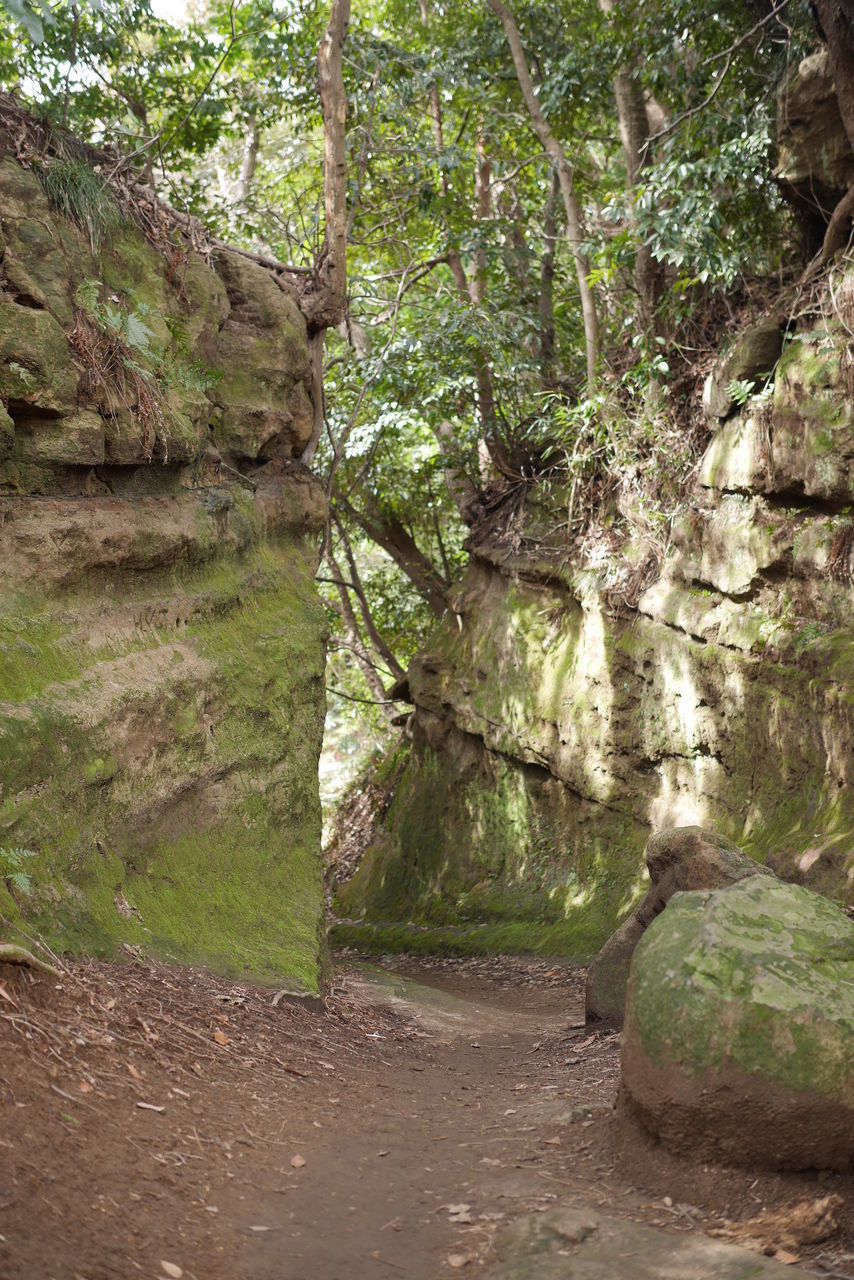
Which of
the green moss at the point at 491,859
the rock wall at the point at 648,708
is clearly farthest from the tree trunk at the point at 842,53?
the green moss at the point at 491,859

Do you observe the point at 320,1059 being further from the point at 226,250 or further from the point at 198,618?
the point at 226,250

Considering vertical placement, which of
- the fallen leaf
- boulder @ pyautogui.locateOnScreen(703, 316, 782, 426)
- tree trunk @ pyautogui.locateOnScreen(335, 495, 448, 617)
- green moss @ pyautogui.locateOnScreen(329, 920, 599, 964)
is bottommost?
green moss @ pyautogui.locateOnScreen(329, 920, 599, 964)

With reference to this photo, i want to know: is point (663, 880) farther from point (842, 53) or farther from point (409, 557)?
point (409, 557)

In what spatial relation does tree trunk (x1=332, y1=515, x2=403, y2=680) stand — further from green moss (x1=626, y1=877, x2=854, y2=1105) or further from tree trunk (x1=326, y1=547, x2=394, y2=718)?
green moss (x1=626, y1=877, x2=854, y2=1105)

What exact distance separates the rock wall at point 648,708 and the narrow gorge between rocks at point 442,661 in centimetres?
6

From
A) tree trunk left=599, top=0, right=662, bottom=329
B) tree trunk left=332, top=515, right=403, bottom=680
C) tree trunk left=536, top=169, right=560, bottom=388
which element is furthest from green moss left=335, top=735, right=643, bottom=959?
tree trunk left=599, top=0, right=662, bottom=329

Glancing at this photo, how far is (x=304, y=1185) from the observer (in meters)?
3.95

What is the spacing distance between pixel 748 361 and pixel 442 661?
6243 millimetres

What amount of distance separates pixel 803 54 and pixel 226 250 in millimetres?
5865

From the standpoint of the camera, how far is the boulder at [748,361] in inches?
392

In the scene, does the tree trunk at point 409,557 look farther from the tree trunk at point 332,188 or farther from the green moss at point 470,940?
the tree trunk at point 332,188

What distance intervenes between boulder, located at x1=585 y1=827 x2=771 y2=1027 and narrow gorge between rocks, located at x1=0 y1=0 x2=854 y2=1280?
31 mm

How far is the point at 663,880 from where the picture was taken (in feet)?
20.6

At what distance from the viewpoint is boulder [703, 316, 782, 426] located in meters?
9.96
